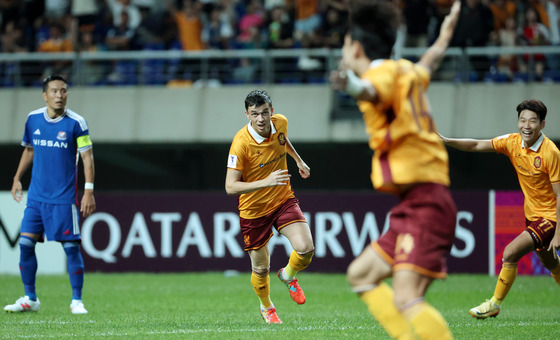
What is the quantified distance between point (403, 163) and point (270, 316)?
3.70 meters

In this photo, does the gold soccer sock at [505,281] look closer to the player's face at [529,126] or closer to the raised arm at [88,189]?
the player's face at [529,126]

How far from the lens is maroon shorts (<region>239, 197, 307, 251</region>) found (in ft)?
25.7

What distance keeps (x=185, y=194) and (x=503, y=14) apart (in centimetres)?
802

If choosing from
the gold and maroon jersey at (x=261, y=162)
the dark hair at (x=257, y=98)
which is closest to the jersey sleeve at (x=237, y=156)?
the gold and maroon jersey at (x=261, y=162)

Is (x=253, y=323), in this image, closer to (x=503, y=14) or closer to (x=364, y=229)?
(x=364, y=229)

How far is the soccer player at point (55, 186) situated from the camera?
862cm

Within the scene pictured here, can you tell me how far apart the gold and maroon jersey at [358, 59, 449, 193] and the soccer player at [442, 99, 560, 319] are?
3.09 m

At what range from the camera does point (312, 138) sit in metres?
17.6

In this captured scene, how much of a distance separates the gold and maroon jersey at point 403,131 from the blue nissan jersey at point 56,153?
487cm

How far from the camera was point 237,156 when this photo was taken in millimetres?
7469

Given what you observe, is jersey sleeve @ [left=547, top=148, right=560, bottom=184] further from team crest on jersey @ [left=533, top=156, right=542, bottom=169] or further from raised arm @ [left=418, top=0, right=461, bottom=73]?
raised arm @ [left=418, top=0, right=461, bottom=73]

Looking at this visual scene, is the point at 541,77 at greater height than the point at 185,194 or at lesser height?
greater

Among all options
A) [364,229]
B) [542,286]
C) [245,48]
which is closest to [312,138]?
[245,48]

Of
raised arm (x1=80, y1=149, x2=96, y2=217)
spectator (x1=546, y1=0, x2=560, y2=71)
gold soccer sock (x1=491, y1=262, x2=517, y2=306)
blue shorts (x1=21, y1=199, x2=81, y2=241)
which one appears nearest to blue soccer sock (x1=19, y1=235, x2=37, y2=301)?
blue shorts (x1=21, y1=199, x2=81, y2=241)
